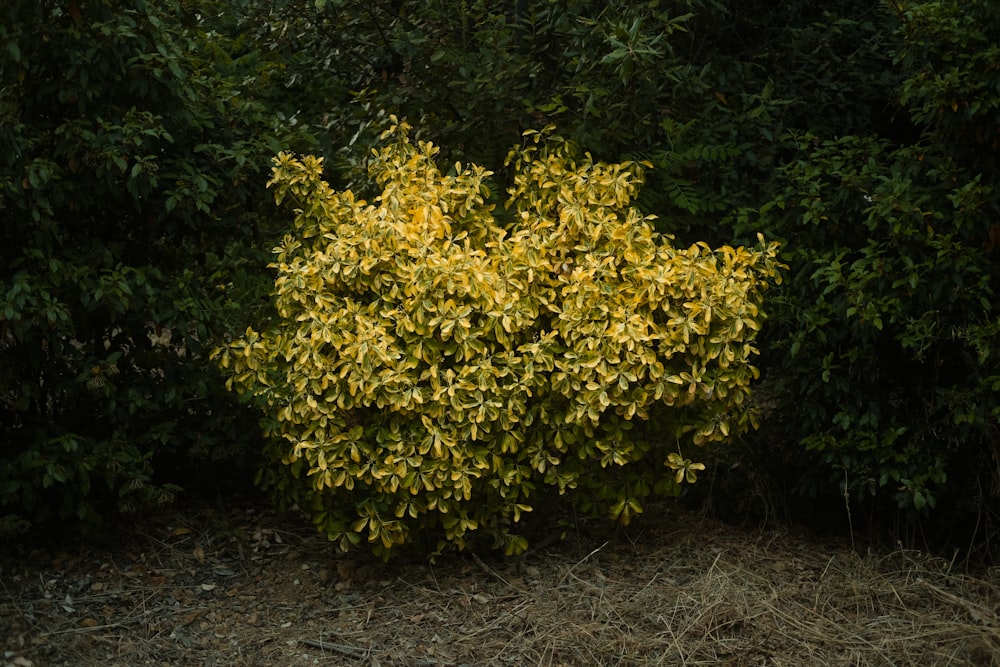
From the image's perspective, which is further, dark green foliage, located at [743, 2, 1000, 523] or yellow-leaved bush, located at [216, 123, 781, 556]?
dark green foliage, located at [743, 2, 1000, 523]

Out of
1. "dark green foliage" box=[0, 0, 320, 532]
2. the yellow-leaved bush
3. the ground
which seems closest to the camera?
the ground

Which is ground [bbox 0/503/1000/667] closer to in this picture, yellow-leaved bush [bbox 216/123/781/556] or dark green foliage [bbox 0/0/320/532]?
yellow-leaved bush [bbox 216/123/781/556]

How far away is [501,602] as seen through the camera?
13.8ft

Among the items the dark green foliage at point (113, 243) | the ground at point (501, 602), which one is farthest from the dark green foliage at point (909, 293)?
the dark green foliage at point (113, 243)

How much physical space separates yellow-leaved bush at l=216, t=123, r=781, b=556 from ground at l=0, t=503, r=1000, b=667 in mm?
236

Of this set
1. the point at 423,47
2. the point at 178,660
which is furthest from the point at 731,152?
the point at 178,660

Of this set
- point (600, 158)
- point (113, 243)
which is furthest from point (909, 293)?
point (113, 243)

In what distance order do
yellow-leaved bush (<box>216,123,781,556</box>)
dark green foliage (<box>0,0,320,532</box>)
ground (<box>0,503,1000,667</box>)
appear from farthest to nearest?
dark green foliage (<box>0,0,320,532</box>) → yellow-leaved bush (<box>216,123,781,556</box>) → ground (<box>0,503,1000,667</box>)

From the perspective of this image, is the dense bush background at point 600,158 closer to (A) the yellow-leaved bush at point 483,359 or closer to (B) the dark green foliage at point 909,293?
(B) the dark green foliage at point 909,293

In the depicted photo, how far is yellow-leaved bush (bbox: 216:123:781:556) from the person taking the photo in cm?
400

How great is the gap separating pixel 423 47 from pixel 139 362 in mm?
1927

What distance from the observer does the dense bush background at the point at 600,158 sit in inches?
164

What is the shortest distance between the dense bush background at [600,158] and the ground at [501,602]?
301mm

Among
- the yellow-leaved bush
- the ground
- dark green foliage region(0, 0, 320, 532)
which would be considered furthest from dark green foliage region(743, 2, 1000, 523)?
dark green foliage region(0, 0, 320, 532)
